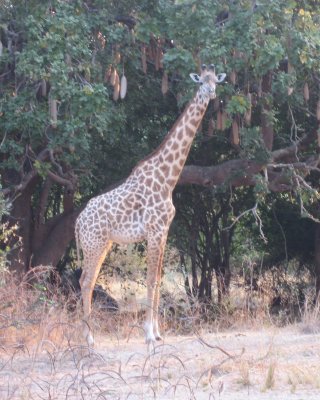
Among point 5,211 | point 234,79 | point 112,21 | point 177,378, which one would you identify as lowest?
point 177,378

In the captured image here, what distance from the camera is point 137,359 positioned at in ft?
34.2

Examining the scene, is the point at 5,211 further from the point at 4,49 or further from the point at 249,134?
the point at 249,134

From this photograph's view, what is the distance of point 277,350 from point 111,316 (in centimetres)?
355

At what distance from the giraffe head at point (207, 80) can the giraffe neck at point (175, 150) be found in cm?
11

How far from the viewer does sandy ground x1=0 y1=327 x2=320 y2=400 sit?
27.9ft

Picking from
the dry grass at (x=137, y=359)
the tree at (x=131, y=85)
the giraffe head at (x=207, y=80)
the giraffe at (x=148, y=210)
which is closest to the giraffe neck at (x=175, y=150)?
the giraffe at (x=148, y=210)

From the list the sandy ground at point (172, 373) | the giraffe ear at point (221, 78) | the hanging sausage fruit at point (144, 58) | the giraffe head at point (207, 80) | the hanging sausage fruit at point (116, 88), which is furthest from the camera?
the hanging sausage fruit at point (144, 58)

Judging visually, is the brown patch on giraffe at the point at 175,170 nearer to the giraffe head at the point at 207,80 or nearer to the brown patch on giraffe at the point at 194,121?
the brown patch on giraffe at the point at 194,121

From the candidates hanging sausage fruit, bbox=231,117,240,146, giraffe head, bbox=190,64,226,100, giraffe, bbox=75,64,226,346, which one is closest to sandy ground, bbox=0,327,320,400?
giraffe, bbox=75,64,226,346

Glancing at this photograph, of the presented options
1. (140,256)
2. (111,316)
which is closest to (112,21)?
(111,316)

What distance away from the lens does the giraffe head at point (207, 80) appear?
1215 cm

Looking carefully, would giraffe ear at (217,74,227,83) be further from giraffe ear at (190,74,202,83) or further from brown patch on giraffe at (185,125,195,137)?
brown patch on giraffe at (185,125,195,137)

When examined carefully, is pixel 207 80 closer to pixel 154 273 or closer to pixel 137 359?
pixel 154 273

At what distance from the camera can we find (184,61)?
13.1 metres
